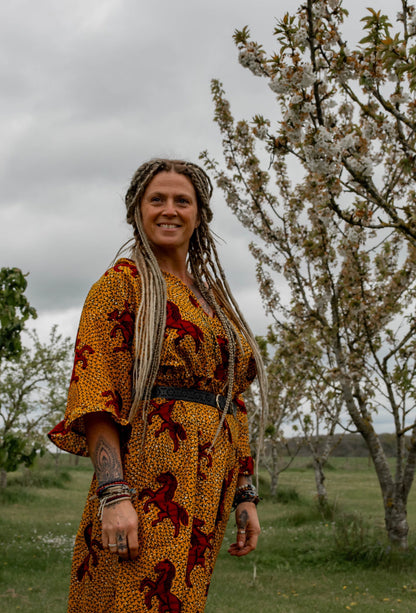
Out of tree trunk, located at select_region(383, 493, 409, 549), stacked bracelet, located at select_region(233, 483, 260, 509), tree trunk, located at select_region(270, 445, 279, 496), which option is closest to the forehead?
stacked bracelet, located at select_region(233, 483, 260, 509)

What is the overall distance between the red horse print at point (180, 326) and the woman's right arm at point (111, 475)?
34 cm

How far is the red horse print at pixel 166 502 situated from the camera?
1.78 meters

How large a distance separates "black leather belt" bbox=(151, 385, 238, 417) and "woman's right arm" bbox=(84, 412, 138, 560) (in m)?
0.17

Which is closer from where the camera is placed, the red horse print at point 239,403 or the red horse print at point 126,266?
the red horse print at point 126,266

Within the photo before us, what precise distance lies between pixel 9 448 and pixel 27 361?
1162 centimetres

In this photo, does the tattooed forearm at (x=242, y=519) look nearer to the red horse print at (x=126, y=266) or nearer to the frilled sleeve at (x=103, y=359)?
the frilled sleeve at (x=103, y=359)

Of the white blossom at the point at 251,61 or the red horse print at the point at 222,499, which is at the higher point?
the white blossom at the point at 251,61

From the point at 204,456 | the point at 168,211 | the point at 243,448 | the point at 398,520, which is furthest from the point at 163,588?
the point at 398,520

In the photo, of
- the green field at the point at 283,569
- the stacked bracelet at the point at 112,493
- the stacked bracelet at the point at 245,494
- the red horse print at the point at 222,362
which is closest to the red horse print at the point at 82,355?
the stacked bracelet at the point at 112,493

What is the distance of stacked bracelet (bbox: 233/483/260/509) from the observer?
2.24m

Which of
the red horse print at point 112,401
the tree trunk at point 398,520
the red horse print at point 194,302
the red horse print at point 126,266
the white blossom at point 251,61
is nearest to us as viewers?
the red horse print at point 112,401

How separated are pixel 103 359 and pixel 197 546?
24.9 inches

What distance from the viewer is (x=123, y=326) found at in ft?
6.34

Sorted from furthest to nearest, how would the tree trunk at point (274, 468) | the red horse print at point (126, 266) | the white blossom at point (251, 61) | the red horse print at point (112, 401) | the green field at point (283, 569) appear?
A: the tree trunk at point (274, 468)
the green field at point (283, 569)
the white blossom at point (251, 61)
the red horse print at point (126, 266)
the red horse print at point (112, 401)
